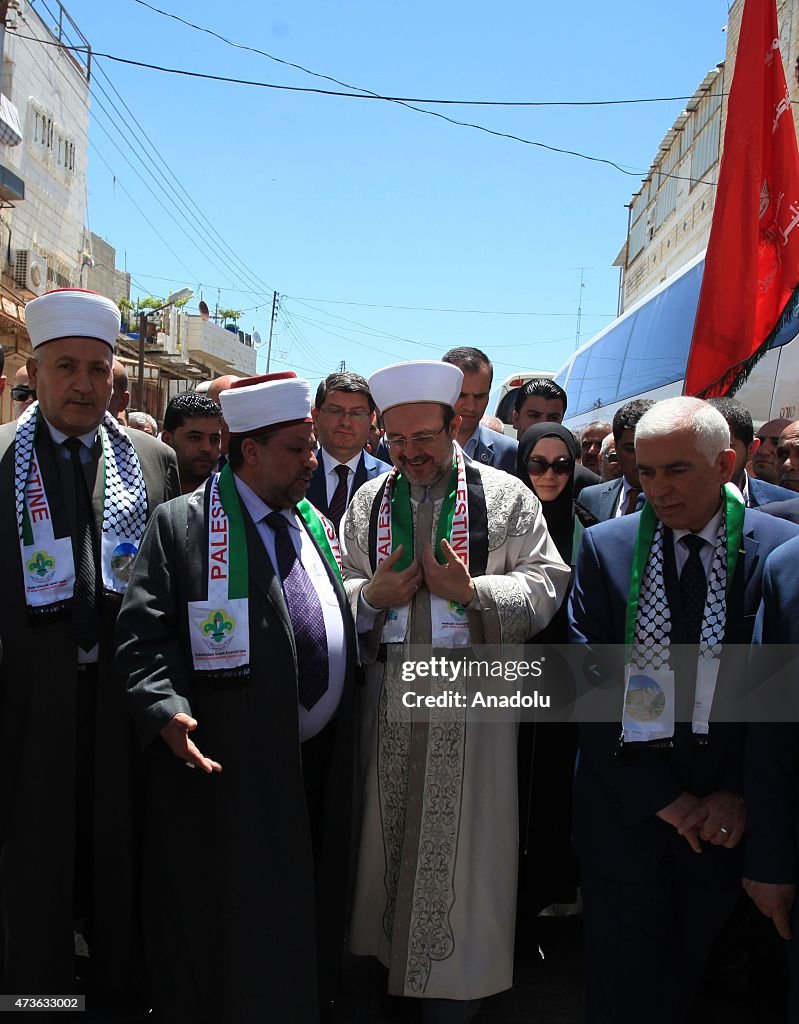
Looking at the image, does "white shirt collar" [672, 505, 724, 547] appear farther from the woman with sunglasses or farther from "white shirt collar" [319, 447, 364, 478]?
"white shirt collar" [319, 447, 364, 478]

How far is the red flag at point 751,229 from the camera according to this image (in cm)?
468

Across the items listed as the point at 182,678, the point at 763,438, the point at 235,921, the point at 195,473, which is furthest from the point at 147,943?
the point at 763,438

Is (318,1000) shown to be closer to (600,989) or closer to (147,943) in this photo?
(147,943)

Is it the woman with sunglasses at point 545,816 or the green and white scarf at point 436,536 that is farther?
the woman with sunglasses at point 545,816

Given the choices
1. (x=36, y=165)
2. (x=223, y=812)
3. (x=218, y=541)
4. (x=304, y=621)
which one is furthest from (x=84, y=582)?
(x=36, y=165)

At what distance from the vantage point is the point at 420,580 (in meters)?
3.16

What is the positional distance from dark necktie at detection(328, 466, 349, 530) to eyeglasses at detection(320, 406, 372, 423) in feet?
0.80

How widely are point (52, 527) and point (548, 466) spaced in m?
1.93

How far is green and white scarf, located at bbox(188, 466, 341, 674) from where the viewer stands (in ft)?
9.23

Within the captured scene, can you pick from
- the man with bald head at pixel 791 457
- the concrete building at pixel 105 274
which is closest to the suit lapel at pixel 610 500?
the man with bald head at pixel 791 457

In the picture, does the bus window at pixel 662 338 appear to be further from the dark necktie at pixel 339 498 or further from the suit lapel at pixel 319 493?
the suit lapel at pixel 319 493

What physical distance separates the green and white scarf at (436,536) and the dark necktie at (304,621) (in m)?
0.32

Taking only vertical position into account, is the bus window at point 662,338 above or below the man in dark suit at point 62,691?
above

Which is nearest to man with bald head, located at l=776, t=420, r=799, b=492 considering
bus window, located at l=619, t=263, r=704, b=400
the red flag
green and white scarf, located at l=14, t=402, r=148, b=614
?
the red flag
